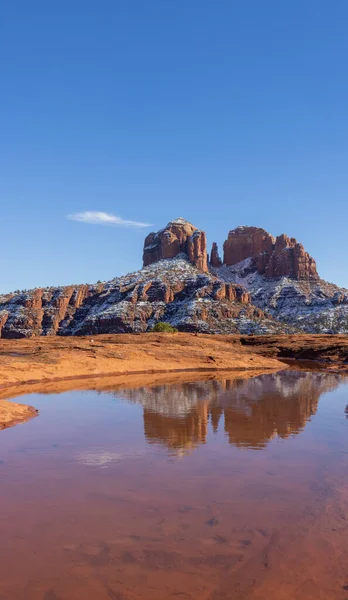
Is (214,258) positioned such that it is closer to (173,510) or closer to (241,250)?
(241,250)

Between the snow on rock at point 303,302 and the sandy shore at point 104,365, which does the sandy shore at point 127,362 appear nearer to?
the sandy shore at point 104,365

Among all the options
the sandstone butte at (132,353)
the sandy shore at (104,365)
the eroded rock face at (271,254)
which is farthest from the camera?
the eroded rock face at (271,254)

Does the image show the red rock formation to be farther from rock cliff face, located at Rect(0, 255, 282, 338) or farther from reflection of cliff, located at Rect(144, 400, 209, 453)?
reflection of cliff, located at Rect(144, 400, 209, 453)

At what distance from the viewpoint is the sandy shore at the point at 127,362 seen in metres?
30.4

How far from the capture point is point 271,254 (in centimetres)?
17888


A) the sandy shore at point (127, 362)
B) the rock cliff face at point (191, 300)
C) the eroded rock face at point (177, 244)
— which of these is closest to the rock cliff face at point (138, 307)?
the rock cliff face at point (191, 300)

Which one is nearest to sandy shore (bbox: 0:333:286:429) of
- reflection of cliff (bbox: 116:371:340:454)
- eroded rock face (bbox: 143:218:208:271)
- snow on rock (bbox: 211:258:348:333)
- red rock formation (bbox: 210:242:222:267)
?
reflection of cliff (bbox: 116:371:340:454)

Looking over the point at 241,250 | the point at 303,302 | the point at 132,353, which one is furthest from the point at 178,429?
the point at 241,250

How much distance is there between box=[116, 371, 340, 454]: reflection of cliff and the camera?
15.8 m

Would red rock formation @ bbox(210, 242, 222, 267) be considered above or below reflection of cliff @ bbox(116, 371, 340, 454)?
above

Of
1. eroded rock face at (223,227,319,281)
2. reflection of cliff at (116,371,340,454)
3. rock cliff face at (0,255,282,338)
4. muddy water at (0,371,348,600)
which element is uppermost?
eroded rock face at (223,227,319,281)

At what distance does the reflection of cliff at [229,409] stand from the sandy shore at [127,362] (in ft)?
17.5

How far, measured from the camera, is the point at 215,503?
908cm

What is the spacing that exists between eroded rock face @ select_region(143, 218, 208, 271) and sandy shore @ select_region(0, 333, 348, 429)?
10387cm
